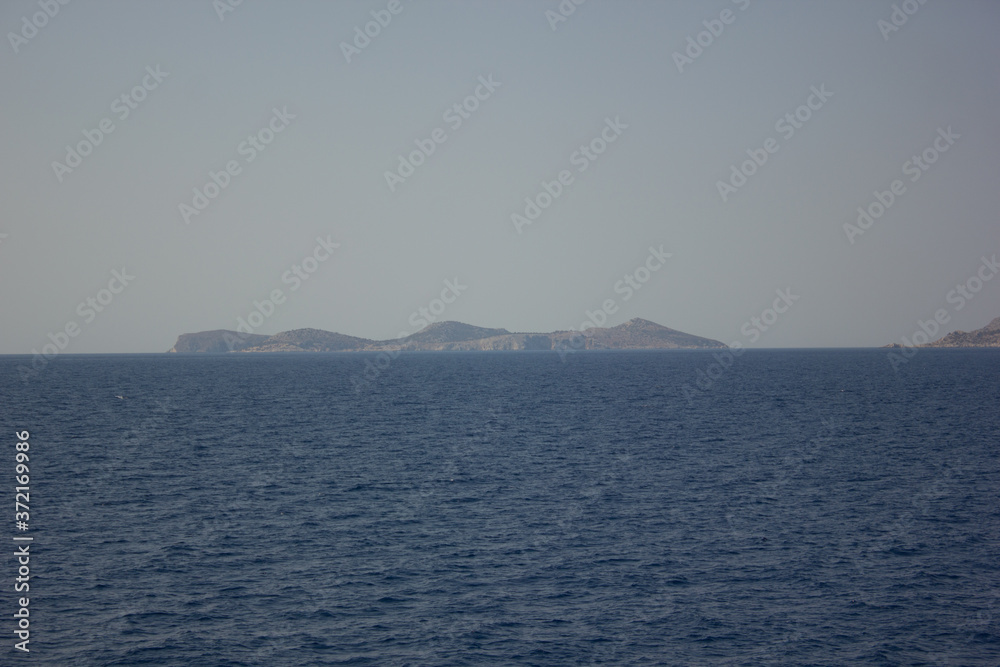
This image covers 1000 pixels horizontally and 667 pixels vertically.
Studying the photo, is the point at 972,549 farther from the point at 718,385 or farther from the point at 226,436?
the point at 718,385

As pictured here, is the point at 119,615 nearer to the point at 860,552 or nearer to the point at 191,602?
the point at 191,602

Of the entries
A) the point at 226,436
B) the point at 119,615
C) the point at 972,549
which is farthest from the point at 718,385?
the point at 119,615

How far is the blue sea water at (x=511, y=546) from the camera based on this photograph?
94.9ft

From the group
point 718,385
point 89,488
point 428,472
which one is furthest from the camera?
point 718,385

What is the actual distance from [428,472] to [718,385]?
346ft

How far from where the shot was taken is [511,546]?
39812 mm

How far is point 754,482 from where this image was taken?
55.1 metres

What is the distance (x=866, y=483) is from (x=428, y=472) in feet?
108

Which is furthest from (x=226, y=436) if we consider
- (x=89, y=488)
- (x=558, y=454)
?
(x=558, y=454)

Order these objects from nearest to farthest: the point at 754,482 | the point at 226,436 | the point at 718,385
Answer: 1. the point at 754,482
2. the point at 226,436
3. the point at 718,385

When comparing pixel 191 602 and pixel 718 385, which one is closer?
pixel 191 602

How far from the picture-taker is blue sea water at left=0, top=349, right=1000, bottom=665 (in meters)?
28.9

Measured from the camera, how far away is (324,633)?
96.8 ft

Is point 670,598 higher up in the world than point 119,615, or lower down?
lower down
